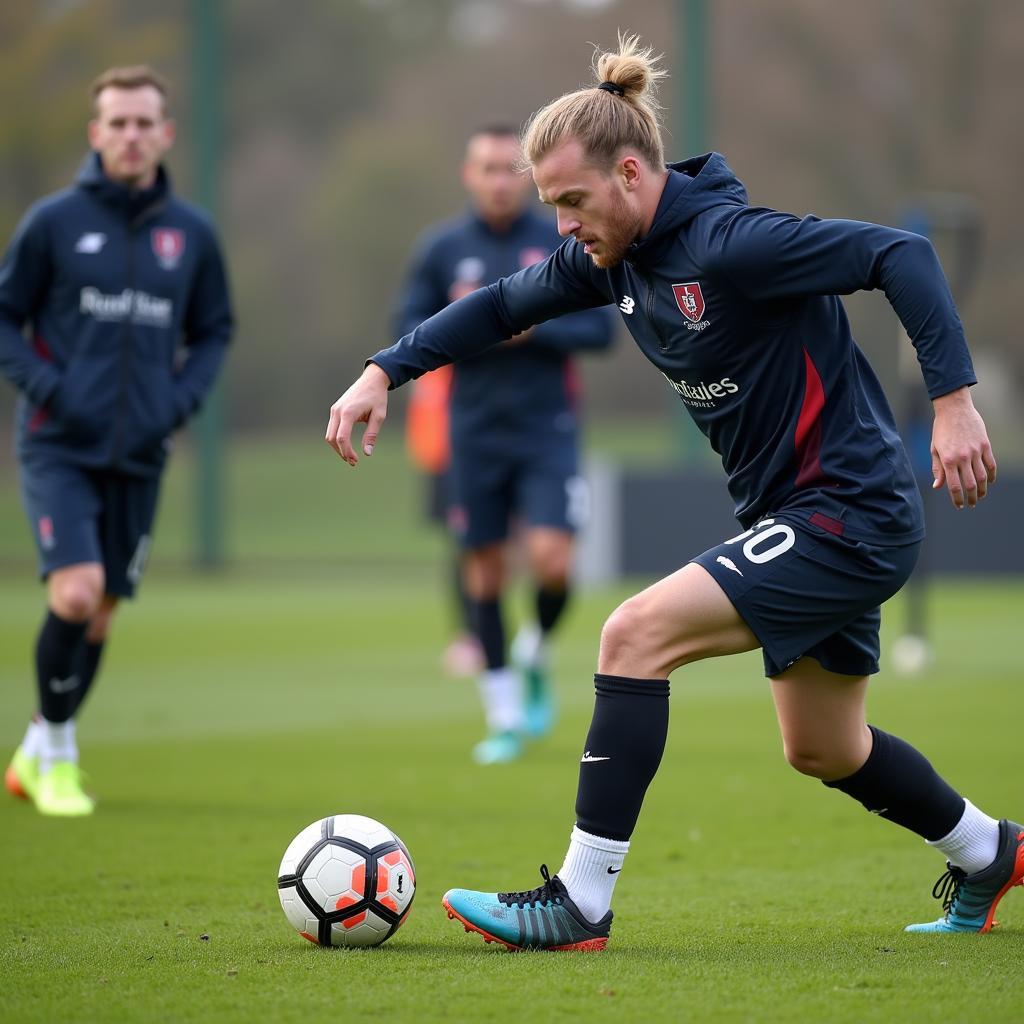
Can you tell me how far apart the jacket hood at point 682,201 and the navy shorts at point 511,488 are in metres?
3.93

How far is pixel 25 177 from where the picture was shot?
851 inches

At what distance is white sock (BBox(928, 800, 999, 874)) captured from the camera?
440 centimetres

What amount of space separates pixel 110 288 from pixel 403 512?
57.4 feet

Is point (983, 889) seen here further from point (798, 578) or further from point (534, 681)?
point (534, 681)

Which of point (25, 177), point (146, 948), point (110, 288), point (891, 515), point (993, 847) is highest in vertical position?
point (25, 177)

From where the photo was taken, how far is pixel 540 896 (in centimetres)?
416

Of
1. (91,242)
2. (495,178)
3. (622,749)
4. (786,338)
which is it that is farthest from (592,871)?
(495,178)

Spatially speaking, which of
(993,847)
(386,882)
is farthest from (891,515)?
(386,882)

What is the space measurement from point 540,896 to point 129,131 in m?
3.84

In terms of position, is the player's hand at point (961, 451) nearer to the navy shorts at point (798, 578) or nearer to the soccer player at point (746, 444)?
the soccer player at point (746, 444)

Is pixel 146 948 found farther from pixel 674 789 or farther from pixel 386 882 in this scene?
pixel 674 789

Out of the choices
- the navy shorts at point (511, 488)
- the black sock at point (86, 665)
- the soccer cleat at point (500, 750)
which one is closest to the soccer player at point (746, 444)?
the black sock at point (86, 665)

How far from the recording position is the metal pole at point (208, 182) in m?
21.8

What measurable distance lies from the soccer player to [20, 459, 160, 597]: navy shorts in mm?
2526
